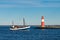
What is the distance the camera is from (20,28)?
153375 millimetres

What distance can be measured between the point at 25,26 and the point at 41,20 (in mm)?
10449

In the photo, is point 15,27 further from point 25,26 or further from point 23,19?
point 23,19

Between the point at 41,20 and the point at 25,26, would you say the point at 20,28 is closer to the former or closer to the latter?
the point at 25,26

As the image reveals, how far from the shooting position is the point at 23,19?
138 meters

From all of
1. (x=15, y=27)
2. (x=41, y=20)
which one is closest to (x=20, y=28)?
(x=15, y=27)

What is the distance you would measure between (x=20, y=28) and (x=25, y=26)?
339 cm

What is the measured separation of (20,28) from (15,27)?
3181 mm

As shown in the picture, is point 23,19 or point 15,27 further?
point 15,27

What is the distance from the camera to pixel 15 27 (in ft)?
505

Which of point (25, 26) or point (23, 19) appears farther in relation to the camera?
point (25, 26)

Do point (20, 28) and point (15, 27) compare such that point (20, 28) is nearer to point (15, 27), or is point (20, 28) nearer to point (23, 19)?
point (15, 27)

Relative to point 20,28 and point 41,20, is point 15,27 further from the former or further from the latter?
point 41,20

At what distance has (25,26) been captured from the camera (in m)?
153

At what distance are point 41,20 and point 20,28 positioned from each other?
1384cm
